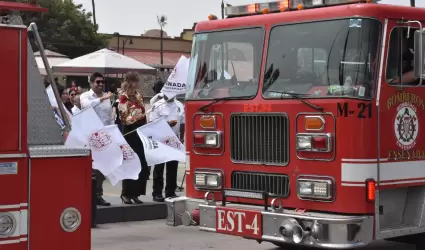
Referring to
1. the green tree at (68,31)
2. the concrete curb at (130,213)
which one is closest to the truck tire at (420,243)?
the concrete curb at (130,213)

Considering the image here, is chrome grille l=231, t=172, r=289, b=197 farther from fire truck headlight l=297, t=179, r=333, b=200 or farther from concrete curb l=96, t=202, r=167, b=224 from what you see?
concrete curb l=96, t=202, r=167, b=224

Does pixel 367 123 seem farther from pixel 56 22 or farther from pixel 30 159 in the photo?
pixel 56 22

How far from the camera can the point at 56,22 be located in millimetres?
52438

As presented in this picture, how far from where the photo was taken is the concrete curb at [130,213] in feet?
34.7

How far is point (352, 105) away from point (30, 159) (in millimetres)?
3259

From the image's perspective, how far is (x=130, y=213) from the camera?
10.9 metres

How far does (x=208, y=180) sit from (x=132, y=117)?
127 inches

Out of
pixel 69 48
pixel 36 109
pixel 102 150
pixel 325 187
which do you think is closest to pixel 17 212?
pixel 36 109

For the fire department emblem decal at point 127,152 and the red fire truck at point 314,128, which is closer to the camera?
the red fire truck at point 314,128

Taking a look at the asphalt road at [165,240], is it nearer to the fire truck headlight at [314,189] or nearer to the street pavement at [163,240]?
the street pavement at [163,240]

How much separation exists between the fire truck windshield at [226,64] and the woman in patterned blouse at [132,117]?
8.29 feet

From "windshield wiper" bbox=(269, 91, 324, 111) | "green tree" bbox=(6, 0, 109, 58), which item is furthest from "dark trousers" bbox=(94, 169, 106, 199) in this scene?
"green tree" bbox=(6, 0, 109, 58)

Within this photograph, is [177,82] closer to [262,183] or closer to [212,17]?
[212,17]

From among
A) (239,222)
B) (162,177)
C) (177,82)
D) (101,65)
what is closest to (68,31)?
(101,65)
